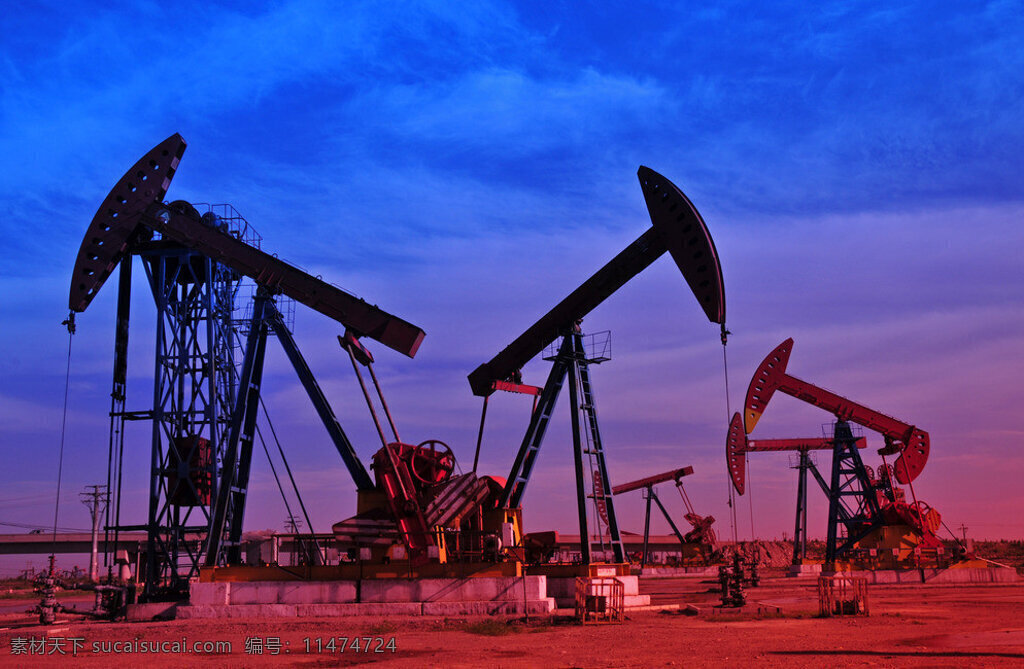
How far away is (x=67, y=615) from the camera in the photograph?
1144 inches

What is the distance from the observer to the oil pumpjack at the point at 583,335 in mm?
23328

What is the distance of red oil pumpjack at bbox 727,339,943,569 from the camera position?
44.1 m

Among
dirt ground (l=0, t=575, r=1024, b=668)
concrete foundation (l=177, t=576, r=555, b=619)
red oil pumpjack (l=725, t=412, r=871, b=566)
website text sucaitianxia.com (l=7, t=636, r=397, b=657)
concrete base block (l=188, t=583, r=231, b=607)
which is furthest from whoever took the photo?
red oil pumpjack (l=725, t=412, r=871, b=566)

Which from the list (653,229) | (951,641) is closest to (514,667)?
(951,641)

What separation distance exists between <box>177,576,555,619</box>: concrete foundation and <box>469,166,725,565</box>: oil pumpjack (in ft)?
9.10

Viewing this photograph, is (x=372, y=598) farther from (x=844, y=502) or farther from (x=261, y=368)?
(x=844, y=502)

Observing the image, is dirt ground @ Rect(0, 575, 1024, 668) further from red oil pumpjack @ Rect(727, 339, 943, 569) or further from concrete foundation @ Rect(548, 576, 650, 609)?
red oil pumpjack @ Rect(727, 339, 943, 569)

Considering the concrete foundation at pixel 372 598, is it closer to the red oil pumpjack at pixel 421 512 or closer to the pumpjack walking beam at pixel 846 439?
the red oil pumpjack at pixel 421 512

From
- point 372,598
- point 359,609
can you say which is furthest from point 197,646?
point 372,598

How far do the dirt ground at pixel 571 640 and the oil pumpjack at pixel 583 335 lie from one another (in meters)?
4.47

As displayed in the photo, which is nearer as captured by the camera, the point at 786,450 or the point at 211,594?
the point at 211,594

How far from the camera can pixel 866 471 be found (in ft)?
152

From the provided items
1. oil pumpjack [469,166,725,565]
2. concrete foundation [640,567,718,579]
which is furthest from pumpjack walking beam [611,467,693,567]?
oil pumpjack [469,166,725,565]

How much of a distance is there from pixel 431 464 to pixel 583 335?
18.5ft
